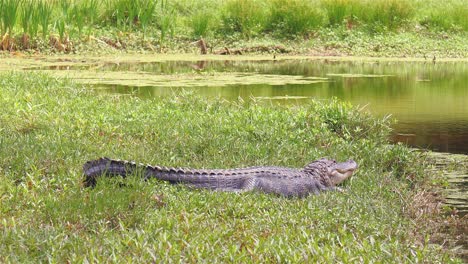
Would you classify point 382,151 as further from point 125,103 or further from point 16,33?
point 16,33

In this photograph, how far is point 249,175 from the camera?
6.55 metres

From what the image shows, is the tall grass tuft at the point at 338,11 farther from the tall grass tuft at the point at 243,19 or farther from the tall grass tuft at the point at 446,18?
the tall grass tuft at the point at 446,18

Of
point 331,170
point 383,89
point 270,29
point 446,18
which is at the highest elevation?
point 331,170

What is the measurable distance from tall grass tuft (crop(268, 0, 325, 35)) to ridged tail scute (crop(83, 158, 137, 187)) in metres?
15.7

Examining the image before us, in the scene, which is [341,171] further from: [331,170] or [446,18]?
[446,18]

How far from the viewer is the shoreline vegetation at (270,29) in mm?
19375

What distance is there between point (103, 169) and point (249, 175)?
111 cm

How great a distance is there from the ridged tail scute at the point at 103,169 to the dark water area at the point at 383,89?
3.98 m

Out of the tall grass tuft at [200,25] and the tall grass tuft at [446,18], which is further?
the tall grass tuft at [446,18]

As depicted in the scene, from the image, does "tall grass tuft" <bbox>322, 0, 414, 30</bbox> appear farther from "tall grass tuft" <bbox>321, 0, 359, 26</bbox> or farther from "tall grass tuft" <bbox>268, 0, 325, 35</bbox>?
"tall grass tuft" <bbox>268, 0, 325, 35</bbox>

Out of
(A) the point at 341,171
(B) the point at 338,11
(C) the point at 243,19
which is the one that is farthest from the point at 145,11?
(A) the point at 341,171

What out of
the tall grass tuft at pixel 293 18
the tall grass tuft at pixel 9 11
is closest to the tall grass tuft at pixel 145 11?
the tall grass tuft at pixel 293 18

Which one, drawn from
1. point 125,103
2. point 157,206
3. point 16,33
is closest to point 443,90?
point 125,103

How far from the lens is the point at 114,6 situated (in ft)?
67.2
